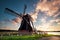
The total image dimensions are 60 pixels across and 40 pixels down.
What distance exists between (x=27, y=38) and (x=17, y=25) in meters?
0.43

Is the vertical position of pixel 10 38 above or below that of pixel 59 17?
below

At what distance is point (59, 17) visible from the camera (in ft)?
20.9

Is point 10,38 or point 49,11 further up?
point 49,11

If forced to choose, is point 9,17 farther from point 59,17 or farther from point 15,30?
point 59,17

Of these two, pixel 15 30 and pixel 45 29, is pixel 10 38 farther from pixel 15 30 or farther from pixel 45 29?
pixel 45 29

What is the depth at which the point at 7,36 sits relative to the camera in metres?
6.11

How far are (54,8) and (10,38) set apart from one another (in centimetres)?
141

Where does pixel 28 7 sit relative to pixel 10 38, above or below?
above

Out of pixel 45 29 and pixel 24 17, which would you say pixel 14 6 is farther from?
pixel 45 29

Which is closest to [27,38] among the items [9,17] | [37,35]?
[37,35]

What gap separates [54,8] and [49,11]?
0.16 meters

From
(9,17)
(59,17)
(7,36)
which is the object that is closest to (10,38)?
(7,36)

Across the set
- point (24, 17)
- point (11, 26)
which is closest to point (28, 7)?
point (24, 17)

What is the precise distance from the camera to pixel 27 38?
6.16 m
